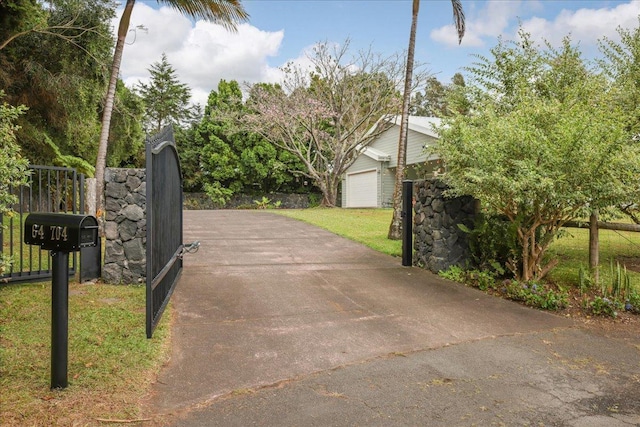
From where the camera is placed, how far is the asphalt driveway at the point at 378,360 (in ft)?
8.81

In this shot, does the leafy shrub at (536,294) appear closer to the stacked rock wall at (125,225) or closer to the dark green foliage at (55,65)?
the stacked rock wall at (125,225)

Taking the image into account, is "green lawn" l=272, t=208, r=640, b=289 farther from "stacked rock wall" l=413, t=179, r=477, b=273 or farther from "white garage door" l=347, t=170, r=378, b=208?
"white garage door" l=347, t=170, r=378, b=208

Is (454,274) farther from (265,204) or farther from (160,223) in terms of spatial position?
(265,204)

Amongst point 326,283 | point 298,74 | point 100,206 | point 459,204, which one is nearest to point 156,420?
point 326,283

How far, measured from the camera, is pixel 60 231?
2.77 m

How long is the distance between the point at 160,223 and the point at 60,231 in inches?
59.5

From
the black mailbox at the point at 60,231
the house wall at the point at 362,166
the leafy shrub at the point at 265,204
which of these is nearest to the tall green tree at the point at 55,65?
the black mailbox at the point at 60,231

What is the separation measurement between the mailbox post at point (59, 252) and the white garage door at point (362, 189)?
794 inches

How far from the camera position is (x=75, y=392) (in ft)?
9.05

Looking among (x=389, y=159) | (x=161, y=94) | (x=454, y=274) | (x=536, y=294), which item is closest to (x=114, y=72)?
(x=454, y=274)

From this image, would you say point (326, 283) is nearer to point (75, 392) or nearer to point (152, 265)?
point (152, 265)

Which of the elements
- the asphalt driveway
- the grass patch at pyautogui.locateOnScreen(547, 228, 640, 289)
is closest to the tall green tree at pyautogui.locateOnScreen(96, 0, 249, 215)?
the asphalt driveway

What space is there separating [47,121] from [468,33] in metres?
11.2

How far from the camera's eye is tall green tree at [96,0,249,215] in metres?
9.22
